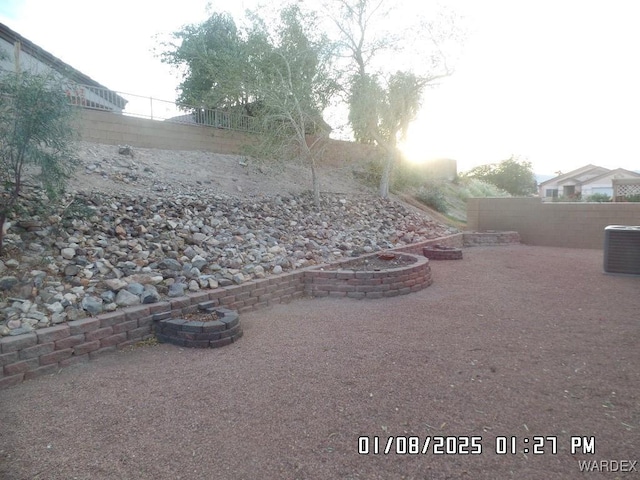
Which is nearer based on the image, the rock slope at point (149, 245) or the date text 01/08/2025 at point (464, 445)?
the date text 01/08/2025 at point (464, 445)

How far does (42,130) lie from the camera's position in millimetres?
4172

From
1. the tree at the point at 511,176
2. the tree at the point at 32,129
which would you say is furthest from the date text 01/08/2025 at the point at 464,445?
the tree at the point at 511,176

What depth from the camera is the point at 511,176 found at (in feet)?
102

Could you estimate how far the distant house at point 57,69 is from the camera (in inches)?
180

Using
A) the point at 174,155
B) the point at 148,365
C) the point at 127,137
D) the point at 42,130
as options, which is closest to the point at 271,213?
the point at 174,155

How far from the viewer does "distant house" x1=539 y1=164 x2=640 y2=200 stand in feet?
118

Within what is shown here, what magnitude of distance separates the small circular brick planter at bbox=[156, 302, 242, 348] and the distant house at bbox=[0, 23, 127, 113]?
9.09ft

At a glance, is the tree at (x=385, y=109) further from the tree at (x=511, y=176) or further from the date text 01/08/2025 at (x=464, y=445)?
the tree at (x=511, y=176)

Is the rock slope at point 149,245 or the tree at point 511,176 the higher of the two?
the tree at point 511,176

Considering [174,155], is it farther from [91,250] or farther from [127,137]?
[91,250]

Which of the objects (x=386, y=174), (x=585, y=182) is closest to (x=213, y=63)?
(x=386, y=174)

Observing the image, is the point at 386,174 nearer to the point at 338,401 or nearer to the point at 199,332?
the point at 199,332

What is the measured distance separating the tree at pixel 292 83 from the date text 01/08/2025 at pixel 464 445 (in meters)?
7.77

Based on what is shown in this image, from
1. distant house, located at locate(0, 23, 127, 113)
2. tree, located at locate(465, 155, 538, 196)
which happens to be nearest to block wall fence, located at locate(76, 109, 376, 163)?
distant house, located at locate(0, 23, 127, 113)
